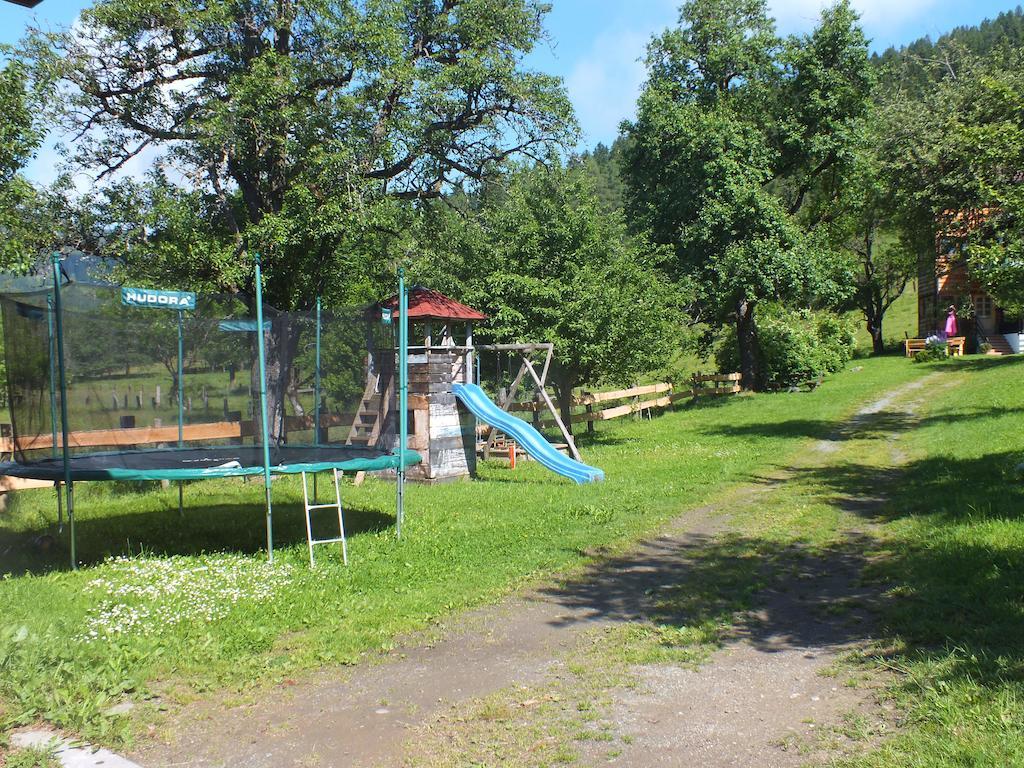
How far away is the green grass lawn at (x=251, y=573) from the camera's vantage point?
593 cm

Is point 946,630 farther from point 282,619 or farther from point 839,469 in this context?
point 839,469

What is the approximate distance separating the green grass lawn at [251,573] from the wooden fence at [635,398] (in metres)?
5.25

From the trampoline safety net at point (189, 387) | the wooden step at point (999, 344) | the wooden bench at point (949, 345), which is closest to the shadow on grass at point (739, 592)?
the trampoline safety net at point (189, 387)

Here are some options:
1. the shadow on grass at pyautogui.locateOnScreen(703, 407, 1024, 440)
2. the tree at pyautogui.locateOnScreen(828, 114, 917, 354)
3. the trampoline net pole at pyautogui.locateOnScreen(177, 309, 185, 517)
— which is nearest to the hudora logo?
the trampoline net pole at pyautogui.locateOnScreen(177, 309, 185, 517)

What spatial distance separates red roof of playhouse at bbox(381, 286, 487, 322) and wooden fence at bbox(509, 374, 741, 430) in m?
4.64

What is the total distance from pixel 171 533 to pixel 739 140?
21150mm

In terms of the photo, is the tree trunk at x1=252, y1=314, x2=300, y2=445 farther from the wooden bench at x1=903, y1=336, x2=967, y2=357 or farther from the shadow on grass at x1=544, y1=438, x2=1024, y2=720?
the wooden bench at x1=903, y1=336, x2=967, y2=357

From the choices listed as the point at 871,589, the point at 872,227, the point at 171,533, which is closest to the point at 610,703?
the point at 871,589

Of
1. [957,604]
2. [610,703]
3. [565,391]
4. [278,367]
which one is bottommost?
[610,703]

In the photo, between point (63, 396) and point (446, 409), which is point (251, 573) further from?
point (446, 409)

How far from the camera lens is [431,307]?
1492 cm

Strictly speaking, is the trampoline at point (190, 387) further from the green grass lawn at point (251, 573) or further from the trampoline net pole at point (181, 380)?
the green grass lawn at point (251, 573)

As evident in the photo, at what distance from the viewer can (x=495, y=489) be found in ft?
44.6

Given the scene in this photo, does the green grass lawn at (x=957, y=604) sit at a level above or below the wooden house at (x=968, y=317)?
below
